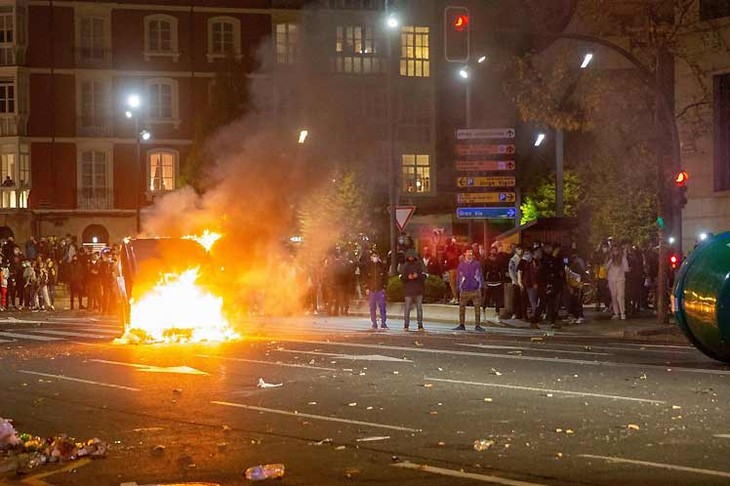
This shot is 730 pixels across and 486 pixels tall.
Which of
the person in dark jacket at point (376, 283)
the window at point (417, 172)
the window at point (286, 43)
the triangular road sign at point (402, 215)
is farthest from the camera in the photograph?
the window at point (417, 172)

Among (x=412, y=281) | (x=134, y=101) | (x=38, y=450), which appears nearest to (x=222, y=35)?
(x=134, y=101)

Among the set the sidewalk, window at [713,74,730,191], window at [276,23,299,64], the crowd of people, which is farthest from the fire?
window at [276,23,299,64]

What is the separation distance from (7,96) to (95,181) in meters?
5.89

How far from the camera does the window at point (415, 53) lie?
204ft

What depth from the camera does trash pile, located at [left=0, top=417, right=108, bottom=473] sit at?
10219 mm

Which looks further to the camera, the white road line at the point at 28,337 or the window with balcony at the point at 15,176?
the window with balcony at the point at 15,176

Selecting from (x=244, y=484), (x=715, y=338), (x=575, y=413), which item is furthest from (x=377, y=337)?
(x=244, y=484)

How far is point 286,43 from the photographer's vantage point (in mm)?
59656

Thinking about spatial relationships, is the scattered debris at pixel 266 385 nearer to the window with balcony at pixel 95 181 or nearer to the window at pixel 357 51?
the window at pixel 357 51

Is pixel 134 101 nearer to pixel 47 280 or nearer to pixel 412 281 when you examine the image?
pixel 47 280

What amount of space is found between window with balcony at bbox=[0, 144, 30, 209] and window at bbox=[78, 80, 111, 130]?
325cm

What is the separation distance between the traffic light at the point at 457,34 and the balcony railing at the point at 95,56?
40480mm

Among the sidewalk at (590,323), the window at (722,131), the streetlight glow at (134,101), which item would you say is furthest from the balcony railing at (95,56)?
the window at (722,131)

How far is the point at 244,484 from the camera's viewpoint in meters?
9.18
